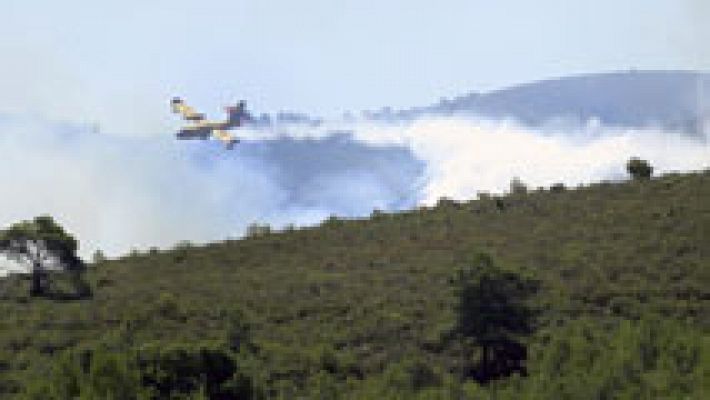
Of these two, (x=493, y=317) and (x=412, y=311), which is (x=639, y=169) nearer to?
(x=412, y=311)

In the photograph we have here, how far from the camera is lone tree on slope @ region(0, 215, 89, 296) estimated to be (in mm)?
92000

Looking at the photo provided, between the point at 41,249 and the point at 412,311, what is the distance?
2824 cm

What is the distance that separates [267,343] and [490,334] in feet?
40.5

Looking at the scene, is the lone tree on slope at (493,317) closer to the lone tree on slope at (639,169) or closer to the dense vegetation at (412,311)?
the dense vegetation at (412,311)

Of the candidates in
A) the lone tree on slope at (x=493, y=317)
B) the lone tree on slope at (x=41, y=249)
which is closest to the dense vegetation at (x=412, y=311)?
the lone tree on slope at (x=493, y=317)

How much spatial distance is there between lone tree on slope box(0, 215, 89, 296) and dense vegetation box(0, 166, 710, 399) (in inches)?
70.0

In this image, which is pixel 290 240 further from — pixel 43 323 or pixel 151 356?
pixel 151 356

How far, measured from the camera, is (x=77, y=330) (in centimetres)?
8019

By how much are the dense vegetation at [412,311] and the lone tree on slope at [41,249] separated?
5.83ft

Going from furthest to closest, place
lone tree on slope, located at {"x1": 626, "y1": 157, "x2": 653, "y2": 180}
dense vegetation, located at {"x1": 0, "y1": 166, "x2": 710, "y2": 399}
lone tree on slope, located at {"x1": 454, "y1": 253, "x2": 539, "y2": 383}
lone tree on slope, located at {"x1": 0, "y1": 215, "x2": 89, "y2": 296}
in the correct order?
Result: 1. lone tree on slope, located at {"x1": 626, "y1": 157, "x2": 653, "y2": 180}
2. lone tree on slope, located at {"x1": 0, "y1": 215, "x2": 89, "y2": 296}
3. lone tree on slope, located at {"x1": 454, "y1": 253, "x2": 539, "y2": 383}
4. dense vegetation, located at {"x1": 0, "y1": 166, "x2": 710, "y2": 399}

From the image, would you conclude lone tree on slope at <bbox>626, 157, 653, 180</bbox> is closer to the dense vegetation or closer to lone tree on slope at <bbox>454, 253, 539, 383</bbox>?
the dense vegetation

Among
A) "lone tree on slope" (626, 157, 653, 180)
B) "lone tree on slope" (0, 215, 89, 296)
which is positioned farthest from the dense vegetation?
"lone tree on slope" (626, 157, 653, 180)

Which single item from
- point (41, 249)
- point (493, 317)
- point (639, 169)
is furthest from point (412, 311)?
point (639, 169)

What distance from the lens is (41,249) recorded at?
93062 millimetres
